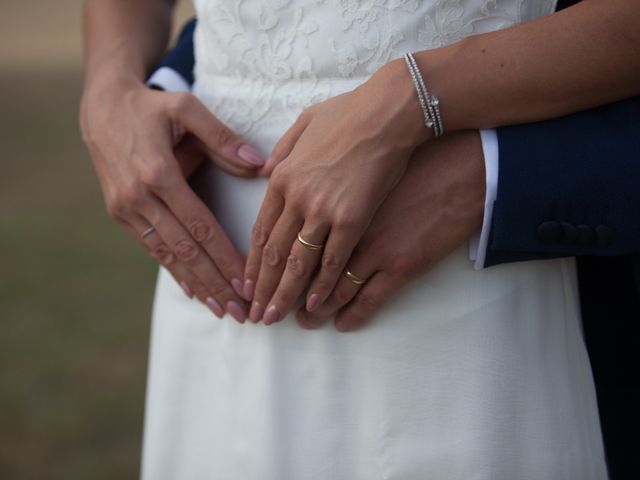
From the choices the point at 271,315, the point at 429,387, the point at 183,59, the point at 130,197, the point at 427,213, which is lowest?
the point at 429,387

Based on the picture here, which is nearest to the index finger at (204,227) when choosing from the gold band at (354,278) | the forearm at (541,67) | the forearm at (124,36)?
the gold band at (354,278)

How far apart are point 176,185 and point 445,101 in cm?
47

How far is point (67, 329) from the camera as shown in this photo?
4551 mm

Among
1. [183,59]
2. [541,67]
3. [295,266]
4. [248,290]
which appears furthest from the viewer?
[183,59]

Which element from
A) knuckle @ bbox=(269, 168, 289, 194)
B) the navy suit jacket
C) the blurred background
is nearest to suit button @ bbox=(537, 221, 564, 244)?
the navy suit jacket

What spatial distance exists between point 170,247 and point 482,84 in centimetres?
58

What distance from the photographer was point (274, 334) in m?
1.36

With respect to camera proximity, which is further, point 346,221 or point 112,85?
point 112,85

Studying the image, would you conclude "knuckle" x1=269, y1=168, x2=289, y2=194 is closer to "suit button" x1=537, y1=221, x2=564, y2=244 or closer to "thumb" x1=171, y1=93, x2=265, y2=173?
"thumb" x1=171, y1=93, x2=265, y2=173

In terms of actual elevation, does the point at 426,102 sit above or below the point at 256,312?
above

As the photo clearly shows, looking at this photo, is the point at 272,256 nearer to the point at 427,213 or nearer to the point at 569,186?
the point at 427,213

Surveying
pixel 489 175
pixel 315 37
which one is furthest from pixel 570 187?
pixel 315 37

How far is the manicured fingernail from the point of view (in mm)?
1305

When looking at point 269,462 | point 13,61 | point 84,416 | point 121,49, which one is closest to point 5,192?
point 84,416
